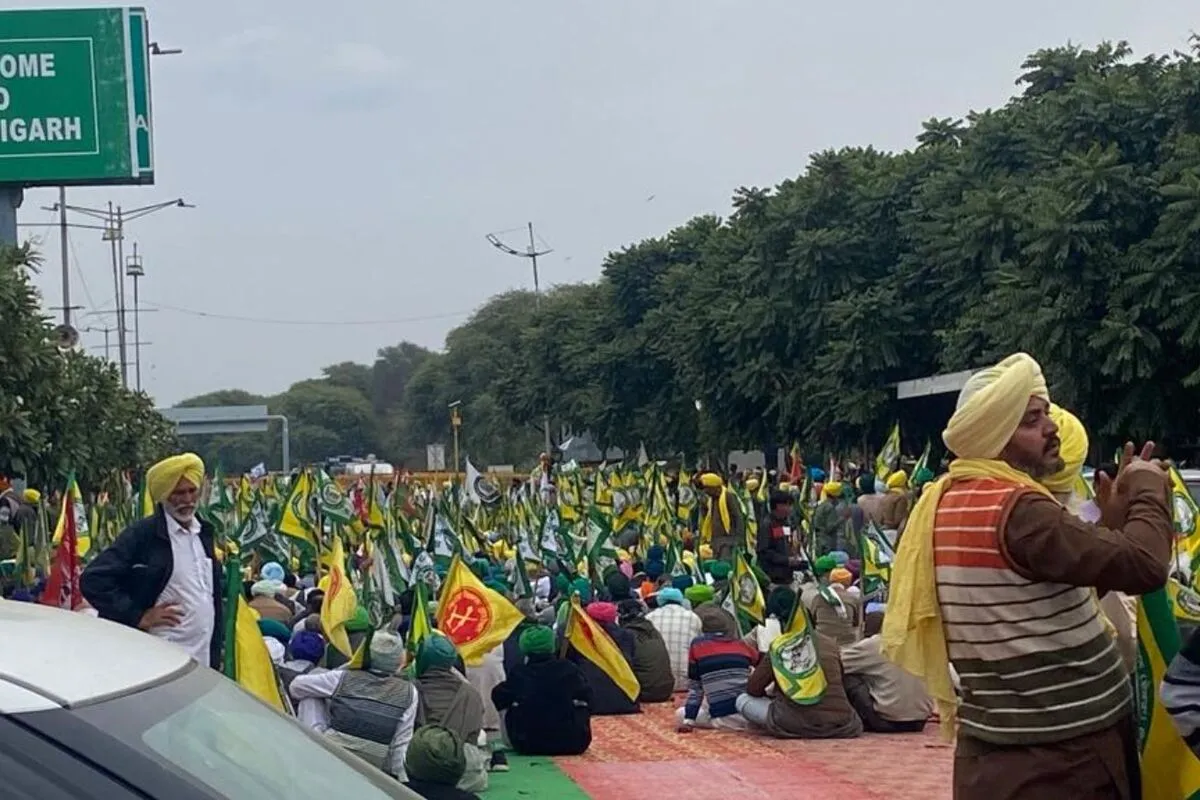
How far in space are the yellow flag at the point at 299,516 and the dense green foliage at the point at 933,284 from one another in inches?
390

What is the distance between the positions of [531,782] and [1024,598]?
6.61m

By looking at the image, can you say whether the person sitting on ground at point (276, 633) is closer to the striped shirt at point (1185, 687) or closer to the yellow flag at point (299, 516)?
the yellow flag at point (299, 516)

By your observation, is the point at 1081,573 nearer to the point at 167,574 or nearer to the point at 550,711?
the point at 167,574

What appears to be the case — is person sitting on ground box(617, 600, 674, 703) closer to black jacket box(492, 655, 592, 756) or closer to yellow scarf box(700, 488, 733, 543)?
black jacket box(492, 655, 592, 756)

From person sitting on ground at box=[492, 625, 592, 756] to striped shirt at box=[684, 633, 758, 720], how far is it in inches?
39.2

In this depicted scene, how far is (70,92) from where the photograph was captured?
33.0 metres

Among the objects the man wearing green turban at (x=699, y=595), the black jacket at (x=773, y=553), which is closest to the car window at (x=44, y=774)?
the man wearing green turban at (x=699, y=595)

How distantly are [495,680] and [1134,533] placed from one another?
8.05 metres

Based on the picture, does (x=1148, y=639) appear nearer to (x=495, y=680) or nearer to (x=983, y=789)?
(x=983, y=789)

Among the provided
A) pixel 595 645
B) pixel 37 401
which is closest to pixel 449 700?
pixel 595 645

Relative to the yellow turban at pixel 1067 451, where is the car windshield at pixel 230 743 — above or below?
below

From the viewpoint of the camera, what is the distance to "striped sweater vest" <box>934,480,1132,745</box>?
381 cm

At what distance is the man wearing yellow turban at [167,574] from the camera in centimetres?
651

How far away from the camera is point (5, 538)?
1755cm
